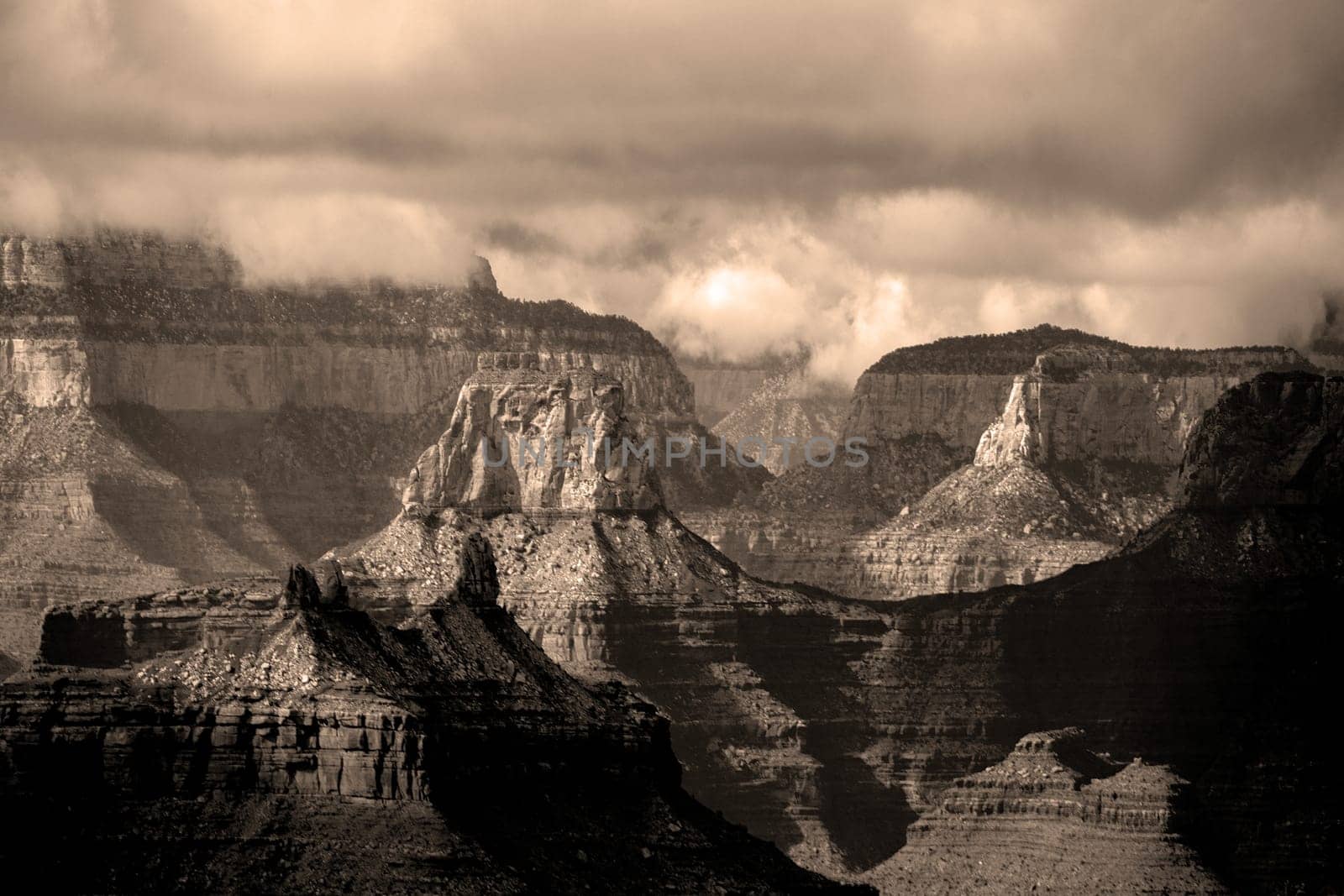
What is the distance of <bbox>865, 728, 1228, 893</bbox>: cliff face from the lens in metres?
175

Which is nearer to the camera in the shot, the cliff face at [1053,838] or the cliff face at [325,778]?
the cliff face at [325,778]

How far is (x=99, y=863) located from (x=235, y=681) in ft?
20.7

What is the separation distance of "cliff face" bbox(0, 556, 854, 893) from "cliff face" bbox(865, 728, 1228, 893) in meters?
24.2

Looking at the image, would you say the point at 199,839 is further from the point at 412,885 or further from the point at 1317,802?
the point at 1317,802

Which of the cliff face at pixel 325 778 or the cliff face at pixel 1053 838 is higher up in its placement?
the cliff face at pixel 1053 838

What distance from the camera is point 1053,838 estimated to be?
177500 millimetres

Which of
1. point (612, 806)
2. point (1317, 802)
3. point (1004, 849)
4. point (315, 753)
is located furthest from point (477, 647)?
point (1317, 802)

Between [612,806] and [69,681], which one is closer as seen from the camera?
[69,681]

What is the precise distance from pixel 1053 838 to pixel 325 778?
141 ft

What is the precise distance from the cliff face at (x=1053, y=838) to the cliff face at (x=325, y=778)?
24.2 m

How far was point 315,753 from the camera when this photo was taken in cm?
13850

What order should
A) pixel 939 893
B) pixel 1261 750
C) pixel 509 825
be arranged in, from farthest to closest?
1. pixel 1261 750
2. pixel 939 893
3. pixel 509 825

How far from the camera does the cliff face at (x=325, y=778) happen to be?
137m

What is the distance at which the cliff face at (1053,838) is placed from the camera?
17538 centimetres
